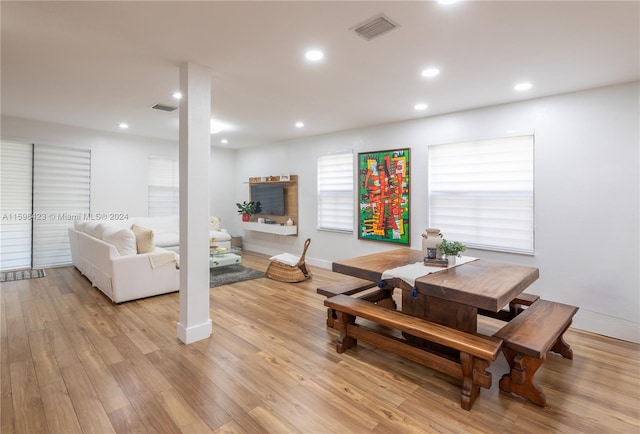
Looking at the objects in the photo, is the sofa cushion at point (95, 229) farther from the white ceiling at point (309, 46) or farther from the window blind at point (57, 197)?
the white ceiling at point (309, 46)

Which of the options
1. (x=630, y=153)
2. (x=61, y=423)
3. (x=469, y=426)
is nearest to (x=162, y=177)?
(x=61, y=423)

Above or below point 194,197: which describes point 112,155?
above

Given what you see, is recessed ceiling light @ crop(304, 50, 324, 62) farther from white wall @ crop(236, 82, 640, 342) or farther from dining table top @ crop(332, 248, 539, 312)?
white wall @ crop(236, 82, 640, 342)

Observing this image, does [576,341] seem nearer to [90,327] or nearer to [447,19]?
[447,19]

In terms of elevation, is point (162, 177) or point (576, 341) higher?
point (162, 177)

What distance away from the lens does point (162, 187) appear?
22.7 ft

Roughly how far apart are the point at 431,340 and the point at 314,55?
96.3 inches

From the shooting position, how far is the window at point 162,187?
22.2ft

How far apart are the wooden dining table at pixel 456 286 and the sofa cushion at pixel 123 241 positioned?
2792mm

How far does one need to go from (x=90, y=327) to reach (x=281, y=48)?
3264 millimetres

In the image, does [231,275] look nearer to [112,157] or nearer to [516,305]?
[112,157]

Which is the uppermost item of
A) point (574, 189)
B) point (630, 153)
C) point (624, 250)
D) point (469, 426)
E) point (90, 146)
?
point (90, 146)

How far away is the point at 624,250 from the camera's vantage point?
3145 millimetres

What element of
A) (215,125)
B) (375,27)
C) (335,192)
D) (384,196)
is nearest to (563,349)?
(384,196)
